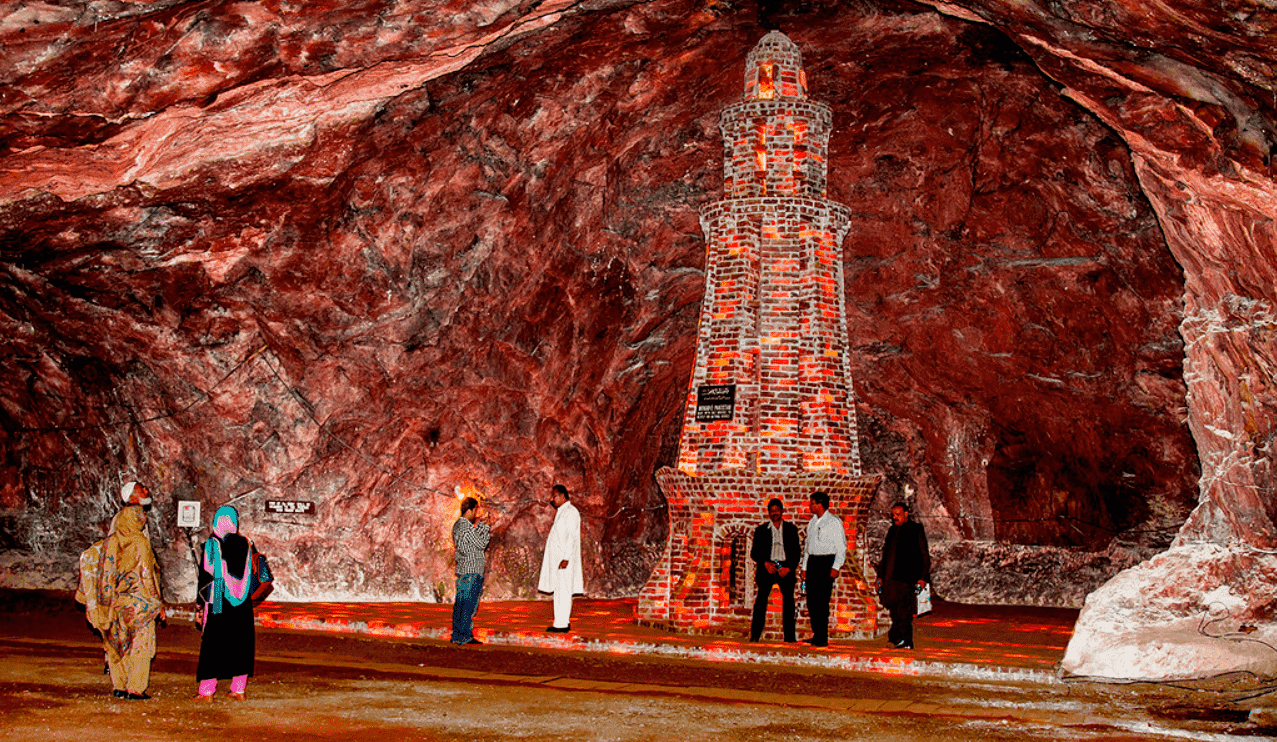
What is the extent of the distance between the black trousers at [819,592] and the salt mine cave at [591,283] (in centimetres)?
232

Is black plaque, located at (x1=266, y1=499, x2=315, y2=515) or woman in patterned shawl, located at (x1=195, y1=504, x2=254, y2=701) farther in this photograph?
black plaque, located at (x1=266, y1=499, x2=315, y2=515)

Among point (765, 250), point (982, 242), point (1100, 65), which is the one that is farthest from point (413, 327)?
point (1100, 65)

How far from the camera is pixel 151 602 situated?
26.2ft

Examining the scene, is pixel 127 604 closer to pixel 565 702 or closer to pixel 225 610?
pixel 225 610

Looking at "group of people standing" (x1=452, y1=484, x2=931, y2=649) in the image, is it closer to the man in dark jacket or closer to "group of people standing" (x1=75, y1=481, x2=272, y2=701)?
the man in dark jacket

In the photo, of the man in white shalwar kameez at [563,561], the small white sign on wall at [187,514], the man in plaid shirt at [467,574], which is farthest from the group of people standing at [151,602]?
the small white sign on wall at [187,514]

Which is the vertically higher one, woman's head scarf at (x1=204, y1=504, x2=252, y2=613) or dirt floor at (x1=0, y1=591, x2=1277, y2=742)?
woman's head scarf at (x1=204, y1=504, x2=252, y2=613)

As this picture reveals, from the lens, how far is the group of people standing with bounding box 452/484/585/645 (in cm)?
1134

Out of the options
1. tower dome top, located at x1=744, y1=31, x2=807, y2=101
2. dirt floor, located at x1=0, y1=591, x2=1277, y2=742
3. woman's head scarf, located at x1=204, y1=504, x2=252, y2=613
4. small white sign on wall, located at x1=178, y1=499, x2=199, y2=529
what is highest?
tower dome top, located at x1=744, y1=31, x2=807, y2=101

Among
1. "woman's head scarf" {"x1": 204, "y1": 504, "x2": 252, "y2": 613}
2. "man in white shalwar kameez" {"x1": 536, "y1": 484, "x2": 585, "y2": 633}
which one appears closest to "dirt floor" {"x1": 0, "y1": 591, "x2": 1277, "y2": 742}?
"woman's head scarf" {"x1": 204, "y1": 504, "x2": 252, "y2": 613}

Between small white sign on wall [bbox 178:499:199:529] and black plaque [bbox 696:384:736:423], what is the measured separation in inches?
286

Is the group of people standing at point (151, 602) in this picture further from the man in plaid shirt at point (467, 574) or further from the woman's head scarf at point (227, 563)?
the man in plaid shirt at point (467, 574)

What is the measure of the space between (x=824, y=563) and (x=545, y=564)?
114 inches

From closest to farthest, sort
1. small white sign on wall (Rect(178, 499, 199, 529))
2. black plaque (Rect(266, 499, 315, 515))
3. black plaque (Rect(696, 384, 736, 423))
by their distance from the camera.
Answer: black plaque (Rect(696, 384, 736, 423))
small white sign on wall (Rect(178, 499, 199, 529))
black plaque (Rect(266, 499, 315, 515))
